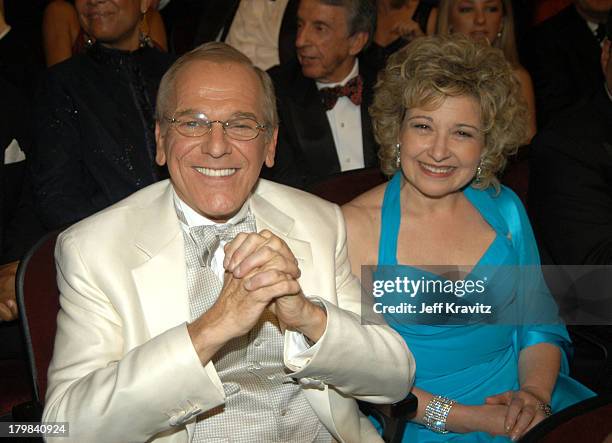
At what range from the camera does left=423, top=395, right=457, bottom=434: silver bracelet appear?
8.15ft

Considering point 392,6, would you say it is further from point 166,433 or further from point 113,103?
point 166,433

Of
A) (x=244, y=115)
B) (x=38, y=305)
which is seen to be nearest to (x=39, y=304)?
(x=38, y=305)

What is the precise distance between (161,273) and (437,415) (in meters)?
1.02

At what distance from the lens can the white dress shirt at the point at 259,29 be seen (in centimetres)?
472

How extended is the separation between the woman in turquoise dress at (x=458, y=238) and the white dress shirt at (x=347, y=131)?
3.80ft

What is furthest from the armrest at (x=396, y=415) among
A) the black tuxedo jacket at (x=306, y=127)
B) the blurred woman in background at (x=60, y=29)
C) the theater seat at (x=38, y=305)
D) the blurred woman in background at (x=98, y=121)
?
the blurred woman in background at (x=60, y=29)

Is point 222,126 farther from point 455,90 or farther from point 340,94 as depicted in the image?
point 340,94

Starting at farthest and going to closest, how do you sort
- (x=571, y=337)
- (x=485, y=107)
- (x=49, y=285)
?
(x=571, y=337) < (x=485, y=107) < (x=49, y=285)

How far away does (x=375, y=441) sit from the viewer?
2.30 meters

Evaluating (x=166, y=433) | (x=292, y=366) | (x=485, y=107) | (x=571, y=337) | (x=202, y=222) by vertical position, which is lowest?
(x=571, y=337)

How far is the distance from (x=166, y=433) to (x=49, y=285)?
0.59 m

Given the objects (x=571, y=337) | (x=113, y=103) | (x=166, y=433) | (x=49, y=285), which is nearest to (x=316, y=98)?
(x=113, y=103)

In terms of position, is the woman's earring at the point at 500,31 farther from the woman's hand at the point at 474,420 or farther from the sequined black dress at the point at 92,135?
the woman's hand at the point at 474,420

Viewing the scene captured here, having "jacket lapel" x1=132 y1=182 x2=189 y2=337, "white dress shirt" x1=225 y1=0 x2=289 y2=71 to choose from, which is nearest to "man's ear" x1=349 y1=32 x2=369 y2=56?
"white dress shirt" x1=225 y1=0 x2=289 y2=71
